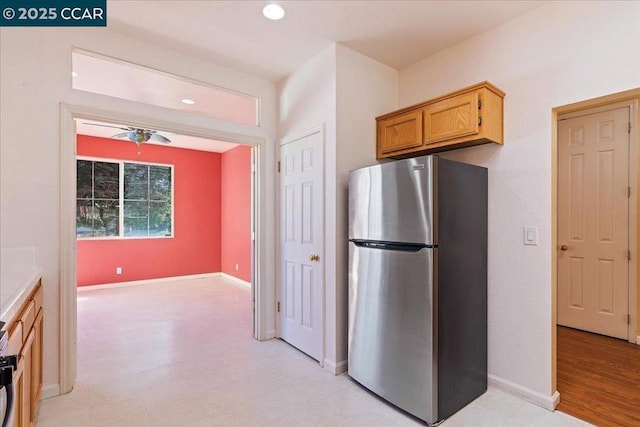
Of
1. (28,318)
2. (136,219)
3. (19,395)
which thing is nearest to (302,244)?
(28,318)

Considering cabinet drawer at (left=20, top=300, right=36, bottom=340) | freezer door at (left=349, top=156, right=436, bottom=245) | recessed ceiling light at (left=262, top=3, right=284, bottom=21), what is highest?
recessed ceiling light at (left=262, top=3, right=284, bottom=21)

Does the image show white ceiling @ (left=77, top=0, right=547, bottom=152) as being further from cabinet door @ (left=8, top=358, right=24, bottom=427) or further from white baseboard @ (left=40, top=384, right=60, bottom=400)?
white baseboard @ (left=40, top=384, right=60, bottom=400)

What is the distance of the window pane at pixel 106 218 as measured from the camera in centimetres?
589

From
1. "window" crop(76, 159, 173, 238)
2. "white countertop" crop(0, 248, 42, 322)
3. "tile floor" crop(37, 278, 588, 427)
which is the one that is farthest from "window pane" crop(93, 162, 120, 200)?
"white countertop" crop(0, 248, 42, 322)

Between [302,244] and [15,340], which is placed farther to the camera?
[302,244]

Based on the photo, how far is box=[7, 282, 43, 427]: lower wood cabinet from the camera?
4.59 feet

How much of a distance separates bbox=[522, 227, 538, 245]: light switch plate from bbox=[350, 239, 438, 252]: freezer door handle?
0.76 m

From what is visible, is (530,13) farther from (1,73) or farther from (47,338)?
(47,338)

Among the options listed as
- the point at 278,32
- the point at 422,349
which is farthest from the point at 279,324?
the point at 278,32

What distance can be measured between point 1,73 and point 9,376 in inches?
85.3

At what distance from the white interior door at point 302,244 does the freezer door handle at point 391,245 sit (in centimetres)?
50

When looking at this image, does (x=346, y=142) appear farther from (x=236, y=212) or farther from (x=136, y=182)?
(x=136, y=182)

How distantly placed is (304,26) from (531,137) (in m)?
1.83

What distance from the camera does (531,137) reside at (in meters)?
2.22
